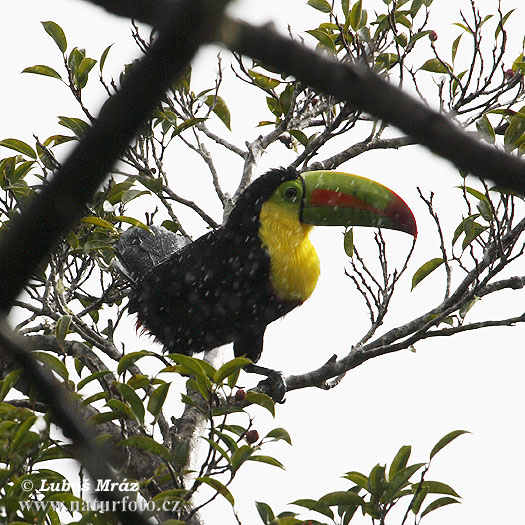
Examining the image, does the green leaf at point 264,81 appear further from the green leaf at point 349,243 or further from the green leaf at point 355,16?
the green leaf at point 349,243

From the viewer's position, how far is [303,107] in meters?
4.26

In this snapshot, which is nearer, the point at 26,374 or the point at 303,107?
the point at 26,374

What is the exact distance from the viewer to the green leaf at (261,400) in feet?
8.39

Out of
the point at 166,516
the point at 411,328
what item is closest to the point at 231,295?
the point at 411,328

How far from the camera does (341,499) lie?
233 cm

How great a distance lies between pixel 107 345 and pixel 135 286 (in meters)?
0.82

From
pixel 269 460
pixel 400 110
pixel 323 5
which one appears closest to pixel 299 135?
pixel 323 5

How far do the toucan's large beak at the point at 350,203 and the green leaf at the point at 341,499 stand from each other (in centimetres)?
216

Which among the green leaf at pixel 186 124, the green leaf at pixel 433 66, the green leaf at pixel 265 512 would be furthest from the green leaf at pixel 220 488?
the green leaf at pixel 433 66

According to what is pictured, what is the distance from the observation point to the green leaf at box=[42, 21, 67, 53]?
369 centimetres

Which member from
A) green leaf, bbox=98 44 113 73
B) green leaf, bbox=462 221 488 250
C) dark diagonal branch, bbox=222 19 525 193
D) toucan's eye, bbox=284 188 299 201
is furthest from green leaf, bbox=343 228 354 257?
dark diagonal branch, bbox=222 19 525 193

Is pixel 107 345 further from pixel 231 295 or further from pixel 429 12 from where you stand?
pixel 429 12

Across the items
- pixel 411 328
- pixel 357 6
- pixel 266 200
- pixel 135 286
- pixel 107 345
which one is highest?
pixel 357 6

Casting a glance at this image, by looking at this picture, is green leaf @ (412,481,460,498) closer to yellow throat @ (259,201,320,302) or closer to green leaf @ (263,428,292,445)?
green leaf @ (263,428,292,445)
